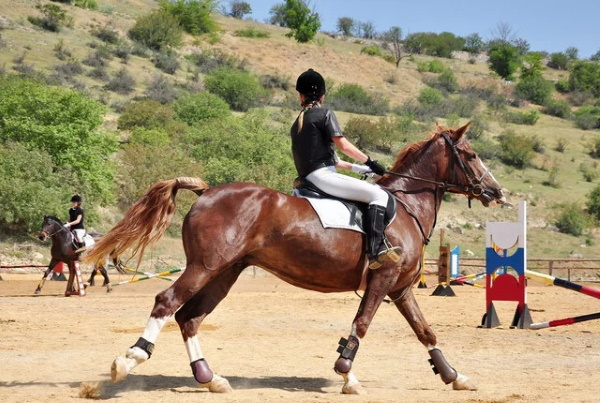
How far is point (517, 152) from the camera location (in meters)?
64.8

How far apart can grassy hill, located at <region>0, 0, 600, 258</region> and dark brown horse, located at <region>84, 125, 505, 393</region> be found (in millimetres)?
33509

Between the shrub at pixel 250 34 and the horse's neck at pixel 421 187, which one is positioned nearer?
the horse's neck at pixel 421 187

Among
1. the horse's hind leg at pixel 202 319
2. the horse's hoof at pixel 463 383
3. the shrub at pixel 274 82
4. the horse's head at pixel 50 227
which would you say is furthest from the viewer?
the shrub at pixel 274 82

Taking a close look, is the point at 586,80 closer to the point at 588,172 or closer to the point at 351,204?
the point at 588,172

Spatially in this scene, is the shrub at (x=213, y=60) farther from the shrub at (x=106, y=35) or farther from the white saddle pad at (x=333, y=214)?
the white saddle pad at (x=333, y=214)

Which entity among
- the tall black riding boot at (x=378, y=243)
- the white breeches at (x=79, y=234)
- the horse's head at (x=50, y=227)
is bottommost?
the white breeches at (x=79, y=234)

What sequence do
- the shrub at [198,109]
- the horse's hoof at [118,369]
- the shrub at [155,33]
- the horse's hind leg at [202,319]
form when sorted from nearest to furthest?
the horse's hoof at [118,369]
the horse's hind leg at [202,319]
the shrub at [198,109]
the shrub at [155,33]

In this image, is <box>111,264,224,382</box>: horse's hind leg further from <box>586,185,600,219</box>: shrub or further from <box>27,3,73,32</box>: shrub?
<box>27,3,73,32</box>: shrub

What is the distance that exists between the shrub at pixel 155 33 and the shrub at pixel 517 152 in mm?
38200

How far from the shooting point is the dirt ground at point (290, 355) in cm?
844

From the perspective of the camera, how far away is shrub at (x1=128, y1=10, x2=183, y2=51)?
86.9 metres

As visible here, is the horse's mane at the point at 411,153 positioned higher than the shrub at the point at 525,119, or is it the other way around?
the horse's mane at the point at 411,153

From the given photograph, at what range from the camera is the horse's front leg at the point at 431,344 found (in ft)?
28.8

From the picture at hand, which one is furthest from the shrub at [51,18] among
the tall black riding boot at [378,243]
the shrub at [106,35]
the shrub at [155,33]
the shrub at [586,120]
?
the tall black riding boot at [378,243]
